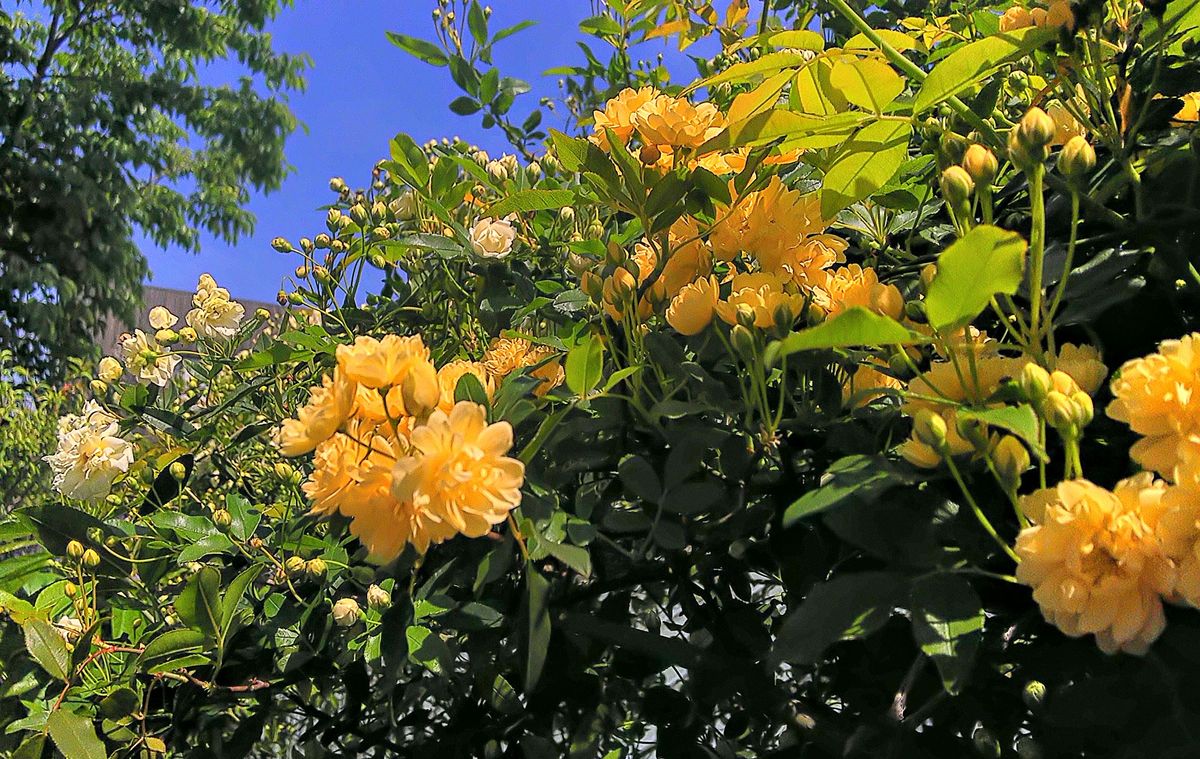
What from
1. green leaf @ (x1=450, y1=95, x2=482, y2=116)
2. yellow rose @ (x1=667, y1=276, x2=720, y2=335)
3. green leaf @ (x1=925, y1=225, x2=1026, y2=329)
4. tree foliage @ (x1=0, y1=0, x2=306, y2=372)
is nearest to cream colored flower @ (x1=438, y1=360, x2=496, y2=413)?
yellow rose @ (x1=667, y1=276, x2=720, y2=335)

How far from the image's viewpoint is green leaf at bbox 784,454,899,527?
32 centimetres

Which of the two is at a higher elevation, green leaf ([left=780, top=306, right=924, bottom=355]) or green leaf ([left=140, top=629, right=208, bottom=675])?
green leaf ([left=140, top=629, right=208, bottom=675])

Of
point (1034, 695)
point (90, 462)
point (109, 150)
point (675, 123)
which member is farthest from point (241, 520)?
point (109, 150)

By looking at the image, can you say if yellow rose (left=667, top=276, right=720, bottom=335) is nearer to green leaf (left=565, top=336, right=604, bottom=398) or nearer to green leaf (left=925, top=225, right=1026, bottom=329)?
green leaf (left=565, top=336, right=604, bottom=398)

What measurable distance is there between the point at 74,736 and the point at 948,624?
1.85 feet

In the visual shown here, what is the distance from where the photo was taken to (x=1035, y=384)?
0.32 m

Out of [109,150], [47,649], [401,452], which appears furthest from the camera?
[109,150]

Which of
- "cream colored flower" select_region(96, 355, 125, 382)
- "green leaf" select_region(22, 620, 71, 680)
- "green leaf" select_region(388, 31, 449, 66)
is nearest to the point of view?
"green leaf" select_region(22, 620, 71, 680)

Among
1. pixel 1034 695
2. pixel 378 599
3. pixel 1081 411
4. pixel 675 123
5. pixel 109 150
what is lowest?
pixel 1034 695

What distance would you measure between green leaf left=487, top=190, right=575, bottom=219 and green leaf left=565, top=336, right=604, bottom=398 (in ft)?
0.41

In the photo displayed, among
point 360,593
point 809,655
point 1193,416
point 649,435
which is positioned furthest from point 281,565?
point 1193,416

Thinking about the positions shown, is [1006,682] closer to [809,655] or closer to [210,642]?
[809,655]

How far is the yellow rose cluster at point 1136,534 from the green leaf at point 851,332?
78 mm

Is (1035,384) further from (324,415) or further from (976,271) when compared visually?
(324,415)
